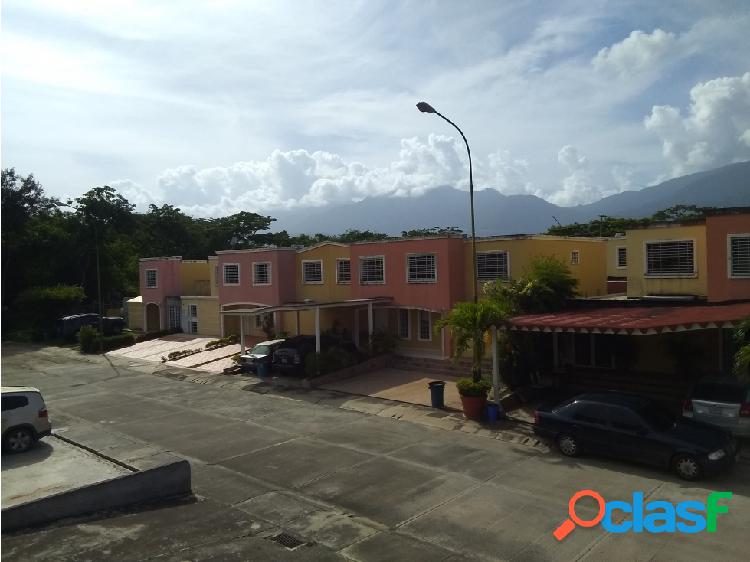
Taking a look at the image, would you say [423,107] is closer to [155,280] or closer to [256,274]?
[256,274]

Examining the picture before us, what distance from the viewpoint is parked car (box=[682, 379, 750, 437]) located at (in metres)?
13.0

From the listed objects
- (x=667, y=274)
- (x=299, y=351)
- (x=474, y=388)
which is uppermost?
(x=667, y=274)

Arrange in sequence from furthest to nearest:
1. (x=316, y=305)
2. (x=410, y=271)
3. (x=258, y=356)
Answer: (x=410, y=271) → (x=258, y=356) → (x=316, y=305)

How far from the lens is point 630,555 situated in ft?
28.4

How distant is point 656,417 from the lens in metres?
12.6

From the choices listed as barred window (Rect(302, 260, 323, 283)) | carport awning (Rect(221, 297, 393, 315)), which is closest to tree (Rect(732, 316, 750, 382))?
carport awning (Rect(221, 297, 393, 315))

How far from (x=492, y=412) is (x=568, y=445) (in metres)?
3.34

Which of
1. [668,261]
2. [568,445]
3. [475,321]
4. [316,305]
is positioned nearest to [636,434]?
[568,445]

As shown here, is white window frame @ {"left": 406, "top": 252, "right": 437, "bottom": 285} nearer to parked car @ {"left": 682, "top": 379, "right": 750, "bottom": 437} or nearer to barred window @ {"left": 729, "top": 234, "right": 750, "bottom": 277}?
barred window @ {"left": 729, "top": 234, "right": 750, "bottom": 277}

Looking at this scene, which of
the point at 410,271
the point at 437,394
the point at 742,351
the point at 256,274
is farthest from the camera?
the point at 256,274

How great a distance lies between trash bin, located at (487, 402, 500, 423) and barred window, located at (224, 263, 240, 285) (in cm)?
2009

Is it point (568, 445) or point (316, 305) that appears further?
point (316, 305)

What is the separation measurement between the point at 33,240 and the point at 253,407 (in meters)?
37.5

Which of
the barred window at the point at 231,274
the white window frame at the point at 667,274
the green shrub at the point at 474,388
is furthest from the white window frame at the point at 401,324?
the barred window at the point at 231,274
